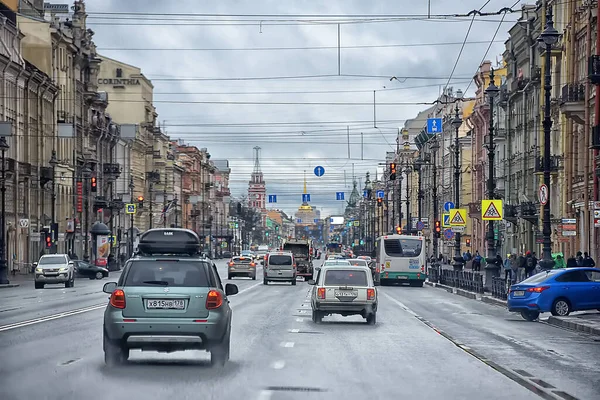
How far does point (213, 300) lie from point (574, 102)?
40.1 metres

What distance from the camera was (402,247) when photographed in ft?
218

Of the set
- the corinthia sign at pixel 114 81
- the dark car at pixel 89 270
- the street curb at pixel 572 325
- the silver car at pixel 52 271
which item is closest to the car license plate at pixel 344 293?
the street curb at pixel 572 325

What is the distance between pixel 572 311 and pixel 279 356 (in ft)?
54.5

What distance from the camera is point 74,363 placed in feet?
57.8

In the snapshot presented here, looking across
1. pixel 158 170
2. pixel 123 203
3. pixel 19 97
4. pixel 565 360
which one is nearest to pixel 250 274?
pixel 19 97

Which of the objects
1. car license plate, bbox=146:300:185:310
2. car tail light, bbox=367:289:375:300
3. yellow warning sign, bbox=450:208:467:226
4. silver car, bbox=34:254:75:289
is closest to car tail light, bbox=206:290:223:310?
car license plate, bbox=146:300:185:310

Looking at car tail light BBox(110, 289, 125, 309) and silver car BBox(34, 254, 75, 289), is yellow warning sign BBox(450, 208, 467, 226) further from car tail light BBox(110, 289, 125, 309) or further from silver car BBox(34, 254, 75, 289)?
car tail light BBox(110, 289, 125, 309)

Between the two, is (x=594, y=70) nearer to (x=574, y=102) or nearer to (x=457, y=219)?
(x=574, y=102)

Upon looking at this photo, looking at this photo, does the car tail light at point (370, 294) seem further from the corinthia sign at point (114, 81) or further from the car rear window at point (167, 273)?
the corinthia sign at point (114, 81)

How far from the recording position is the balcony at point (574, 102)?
179ft

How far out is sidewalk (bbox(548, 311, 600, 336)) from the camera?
2908cm

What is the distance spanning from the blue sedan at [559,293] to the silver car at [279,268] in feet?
112

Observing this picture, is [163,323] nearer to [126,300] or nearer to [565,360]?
[126,300]

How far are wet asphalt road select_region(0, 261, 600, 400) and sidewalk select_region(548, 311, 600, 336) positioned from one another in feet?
2.05
